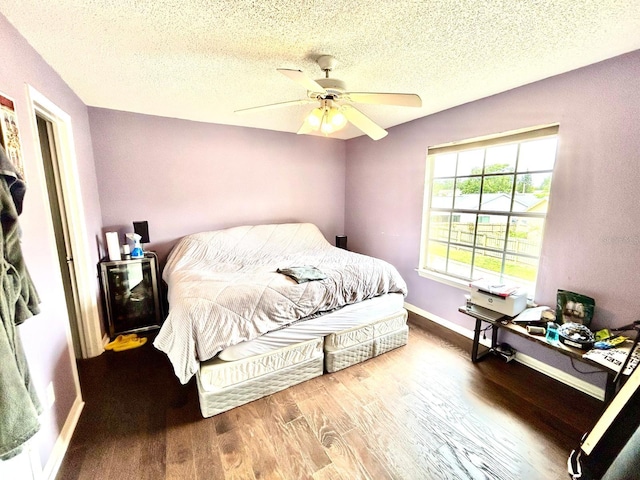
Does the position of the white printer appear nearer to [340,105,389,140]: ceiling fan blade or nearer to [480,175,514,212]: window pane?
[480,175,514,212]: window pane

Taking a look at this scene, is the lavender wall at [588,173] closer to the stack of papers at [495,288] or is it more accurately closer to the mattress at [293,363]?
the stack of papers at [495,288]

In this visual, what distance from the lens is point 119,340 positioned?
2621mm

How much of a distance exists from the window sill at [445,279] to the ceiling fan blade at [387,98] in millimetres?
1932

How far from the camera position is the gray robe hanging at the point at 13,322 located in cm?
88

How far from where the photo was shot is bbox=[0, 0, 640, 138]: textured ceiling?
4.31ft

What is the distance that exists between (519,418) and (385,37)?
2.52 meters

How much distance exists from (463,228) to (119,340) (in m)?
3.63

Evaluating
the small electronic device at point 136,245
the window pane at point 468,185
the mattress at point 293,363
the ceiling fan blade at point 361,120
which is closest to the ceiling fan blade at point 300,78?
the ceiling fan blade at point 361,120

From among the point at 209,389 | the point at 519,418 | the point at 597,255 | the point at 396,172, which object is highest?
the point at 396,172

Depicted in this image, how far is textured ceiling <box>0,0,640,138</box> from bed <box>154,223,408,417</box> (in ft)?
5.19

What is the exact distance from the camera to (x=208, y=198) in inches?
134

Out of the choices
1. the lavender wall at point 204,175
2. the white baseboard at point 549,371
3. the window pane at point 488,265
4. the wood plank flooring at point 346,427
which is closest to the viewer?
the wood plank flooring at point 346,427

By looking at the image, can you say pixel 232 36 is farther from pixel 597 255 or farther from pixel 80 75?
pixel 597 255

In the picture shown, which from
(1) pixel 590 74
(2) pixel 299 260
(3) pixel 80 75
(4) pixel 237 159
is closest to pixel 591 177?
(1) pixel 590 74
